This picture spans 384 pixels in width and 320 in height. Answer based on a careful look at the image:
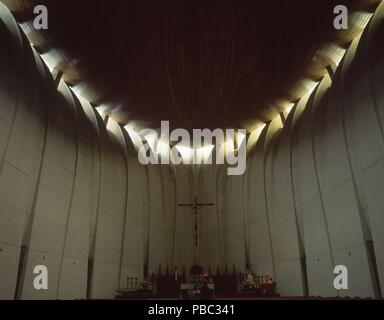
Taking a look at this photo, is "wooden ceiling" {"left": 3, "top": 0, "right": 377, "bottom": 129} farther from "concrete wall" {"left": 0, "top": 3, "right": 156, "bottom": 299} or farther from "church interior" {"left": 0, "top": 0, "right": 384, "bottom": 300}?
"concrete wall" {"left": 0, "top": 3, "right": 156, "bottom": 299}

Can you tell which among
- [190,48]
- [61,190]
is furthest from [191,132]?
[61,190]

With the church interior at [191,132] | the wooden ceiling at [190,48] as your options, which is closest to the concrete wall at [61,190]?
the church interior at [191,132]

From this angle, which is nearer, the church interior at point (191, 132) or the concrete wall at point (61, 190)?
the concrete wall at point (61, 190)

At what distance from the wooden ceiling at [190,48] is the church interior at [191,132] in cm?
5

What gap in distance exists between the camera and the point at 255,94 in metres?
12.6

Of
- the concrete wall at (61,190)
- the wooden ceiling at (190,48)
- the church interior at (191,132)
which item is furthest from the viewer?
the wooden ceiling at (190,48)

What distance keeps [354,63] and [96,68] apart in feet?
25.6

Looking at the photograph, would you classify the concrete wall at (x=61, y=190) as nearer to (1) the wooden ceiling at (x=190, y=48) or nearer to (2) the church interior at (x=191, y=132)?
(2) the church interior at (x=191, y=132)

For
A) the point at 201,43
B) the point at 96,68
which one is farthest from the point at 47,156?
the point at 201,43

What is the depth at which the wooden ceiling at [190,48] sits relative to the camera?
30.5ft

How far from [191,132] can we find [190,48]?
16.9 feet

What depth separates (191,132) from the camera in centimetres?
1533

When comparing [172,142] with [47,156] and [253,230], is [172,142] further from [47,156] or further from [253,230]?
[47,156]

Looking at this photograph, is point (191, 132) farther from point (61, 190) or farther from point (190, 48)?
point (61, 190)
